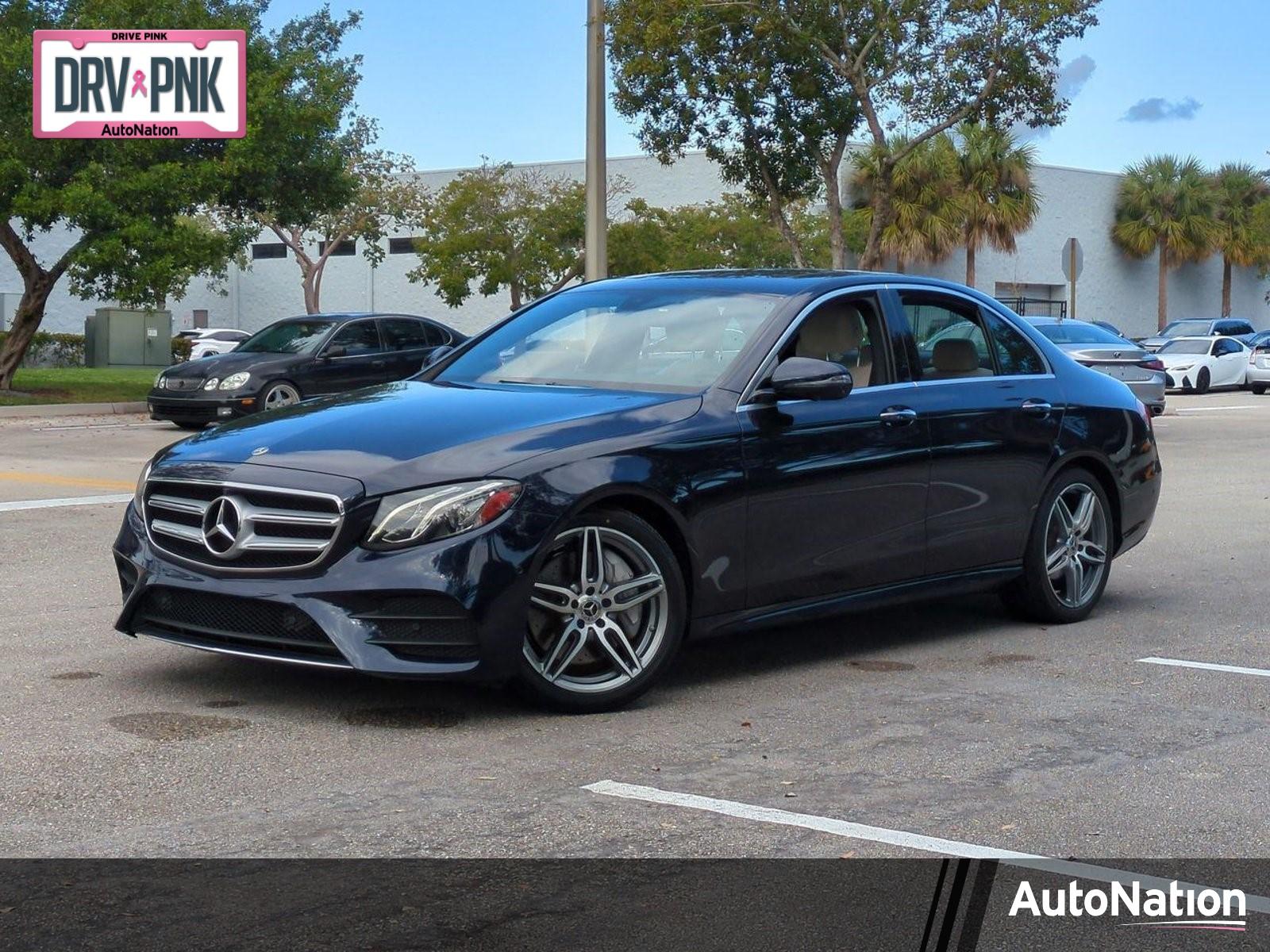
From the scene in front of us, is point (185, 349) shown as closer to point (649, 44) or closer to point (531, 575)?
point (649, 44)

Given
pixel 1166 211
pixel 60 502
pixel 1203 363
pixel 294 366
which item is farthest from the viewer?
pixel 1166 211

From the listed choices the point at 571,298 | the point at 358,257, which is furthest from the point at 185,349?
the point at 571,298

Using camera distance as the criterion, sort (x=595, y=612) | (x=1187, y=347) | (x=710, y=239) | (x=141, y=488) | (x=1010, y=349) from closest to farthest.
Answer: (x=595, y=612)
(x=141, y=488)
(x=1010, y=349)
(x=1187, y=347)
(x=710, y=239)

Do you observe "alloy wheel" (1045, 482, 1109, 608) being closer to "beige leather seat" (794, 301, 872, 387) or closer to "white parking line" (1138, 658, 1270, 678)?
"white parking line" (1138, 658, 1270, 678)

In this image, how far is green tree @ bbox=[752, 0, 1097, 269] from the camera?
87.4 ft

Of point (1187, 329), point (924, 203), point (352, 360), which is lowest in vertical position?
point (352, 360)

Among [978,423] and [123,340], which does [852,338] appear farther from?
[123,340]

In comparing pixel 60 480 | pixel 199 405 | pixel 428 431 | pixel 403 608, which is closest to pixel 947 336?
pixel 428 431

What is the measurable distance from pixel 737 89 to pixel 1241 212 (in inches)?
1439

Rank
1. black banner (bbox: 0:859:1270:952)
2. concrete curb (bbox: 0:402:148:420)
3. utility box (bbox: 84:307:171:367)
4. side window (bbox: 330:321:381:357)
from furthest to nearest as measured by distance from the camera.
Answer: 1. utility box (bbox: 84:307:171:367)
2. concrete curb (bbox: 0:402:148:420)
3. side window (bbox: 330:321:381:357)
4. black banner (bbox: 0:859:1270:952)

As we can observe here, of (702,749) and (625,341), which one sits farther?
(625,341)

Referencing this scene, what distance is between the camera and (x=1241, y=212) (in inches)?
2365

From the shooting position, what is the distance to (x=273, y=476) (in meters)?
6.02

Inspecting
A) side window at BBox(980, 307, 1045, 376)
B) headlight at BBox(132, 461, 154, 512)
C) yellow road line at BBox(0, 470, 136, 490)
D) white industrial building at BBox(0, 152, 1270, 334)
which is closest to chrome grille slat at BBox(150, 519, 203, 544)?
headlight at BBox(132, 461, 154, 512)
